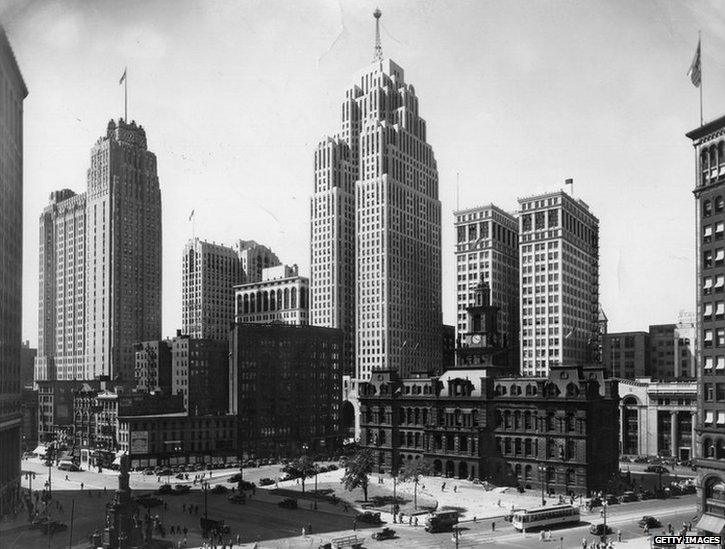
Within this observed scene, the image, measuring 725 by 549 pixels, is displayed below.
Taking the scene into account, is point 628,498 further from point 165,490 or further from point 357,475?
point 165,490

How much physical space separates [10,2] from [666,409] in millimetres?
151265

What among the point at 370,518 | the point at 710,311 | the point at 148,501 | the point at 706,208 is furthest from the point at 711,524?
the point at 148,501

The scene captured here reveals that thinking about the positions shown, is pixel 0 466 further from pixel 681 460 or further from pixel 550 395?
pixel 681 460

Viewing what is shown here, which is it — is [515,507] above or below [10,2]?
below

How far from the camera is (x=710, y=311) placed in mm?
98000

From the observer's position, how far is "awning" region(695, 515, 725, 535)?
3472 inches

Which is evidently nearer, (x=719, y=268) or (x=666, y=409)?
(x=719, y=268)

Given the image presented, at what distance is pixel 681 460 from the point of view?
163125 millimetres

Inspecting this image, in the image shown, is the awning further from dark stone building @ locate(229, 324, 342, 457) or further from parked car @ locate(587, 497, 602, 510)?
dark stone building @ locate(229, 324, 342, 457)

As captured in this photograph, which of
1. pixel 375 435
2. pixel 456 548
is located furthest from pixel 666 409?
pixel 456 548

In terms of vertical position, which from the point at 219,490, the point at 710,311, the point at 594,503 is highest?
the point at 710,311

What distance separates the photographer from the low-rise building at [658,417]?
168500 millimetres

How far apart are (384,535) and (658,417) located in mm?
101649

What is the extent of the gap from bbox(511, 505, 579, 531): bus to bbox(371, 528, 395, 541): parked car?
15511mm
